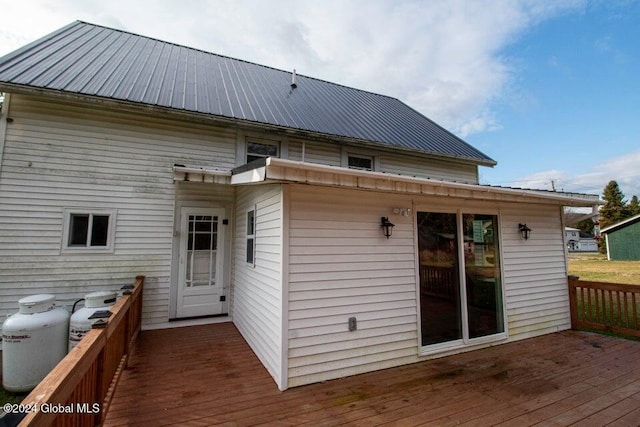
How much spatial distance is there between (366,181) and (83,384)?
2.95 meters

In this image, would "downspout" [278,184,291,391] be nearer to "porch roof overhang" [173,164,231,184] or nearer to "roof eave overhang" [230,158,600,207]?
"roof eave overhang" [230,158,600,207]

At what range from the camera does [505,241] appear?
4609 millimetres

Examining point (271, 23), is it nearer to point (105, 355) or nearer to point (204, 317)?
point (204, 317)

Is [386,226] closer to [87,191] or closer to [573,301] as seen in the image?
[573,301]

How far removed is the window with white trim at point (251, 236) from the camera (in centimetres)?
415

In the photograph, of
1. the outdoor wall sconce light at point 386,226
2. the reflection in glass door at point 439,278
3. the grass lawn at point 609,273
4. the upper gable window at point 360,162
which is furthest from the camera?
the grass lawn at point 609,273

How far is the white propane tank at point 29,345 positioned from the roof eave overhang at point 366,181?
2989 mm

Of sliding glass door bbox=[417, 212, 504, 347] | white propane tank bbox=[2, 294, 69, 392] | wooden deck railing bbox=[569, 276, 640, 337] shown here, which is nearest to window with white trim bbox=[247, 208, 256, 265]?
sliding glass door bbox=[417, 212, 504, 347]

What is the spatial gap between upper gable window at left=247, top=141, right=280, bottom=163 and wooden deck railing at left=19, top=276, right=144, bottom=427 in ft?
11.9

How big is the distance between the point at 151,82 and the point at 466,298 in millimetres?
7202

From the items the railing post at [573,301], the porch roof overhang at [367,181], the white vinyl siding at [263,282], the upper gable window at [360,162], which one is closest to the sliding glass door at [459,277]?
the porch roof overhang at [367,181]

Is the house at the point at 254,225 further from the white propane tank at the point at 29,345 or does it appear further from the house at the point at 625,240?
the house at the point at 625,240

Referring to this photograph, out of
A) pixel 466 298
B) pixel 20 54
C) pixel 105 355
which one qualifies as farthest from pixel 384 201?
pixel 20 54

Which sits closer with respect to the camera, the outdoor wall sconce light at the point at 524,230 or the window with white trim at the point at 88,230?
the window with white trim at the point at 88,230
